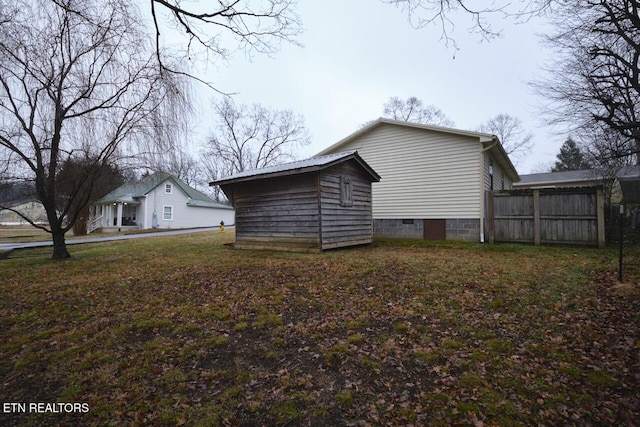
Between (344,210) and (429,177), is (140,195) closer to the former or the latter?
(344,210)

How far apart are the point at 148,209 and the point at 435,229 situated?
994 inches

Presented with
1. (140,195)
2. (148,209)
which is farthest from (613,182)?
(140,195)

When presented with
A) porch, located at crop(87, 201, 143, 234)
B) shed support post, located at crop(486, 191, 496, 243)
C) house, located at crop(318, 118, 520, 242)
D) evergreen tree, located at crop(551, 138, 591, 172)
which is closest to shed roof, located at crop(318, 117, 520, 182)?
house, located at crop(318, 118, 520, 242)

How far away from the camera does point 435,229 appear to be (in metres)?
12.6

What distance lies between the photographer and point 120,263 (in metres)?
9.12

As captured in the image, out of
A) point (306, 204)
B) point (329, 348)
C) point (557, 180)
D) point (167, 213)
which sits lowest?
point (329, 348)

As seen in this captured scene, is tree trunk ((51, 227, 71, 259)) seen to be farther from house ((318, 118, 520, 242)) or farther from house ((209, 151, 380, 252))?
house ((318, 118, 520, 242))

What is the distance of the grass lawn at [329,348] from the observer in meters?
2.70

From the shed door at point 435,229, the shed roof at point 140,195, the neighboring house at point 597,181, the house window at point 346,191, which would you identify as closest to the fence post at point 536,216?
the shed door at point 435,229

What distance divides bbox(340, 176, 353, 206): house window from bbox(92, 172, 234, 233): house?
20956mm

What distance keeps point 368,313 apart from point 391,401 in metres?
2.00

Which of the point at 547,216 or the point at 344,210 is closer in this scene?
the point at 547,216

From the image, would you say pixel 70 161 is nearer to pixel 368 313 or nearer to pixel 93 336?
pixel 93 336

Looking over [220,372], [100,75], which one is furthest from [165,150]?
[220,372]
